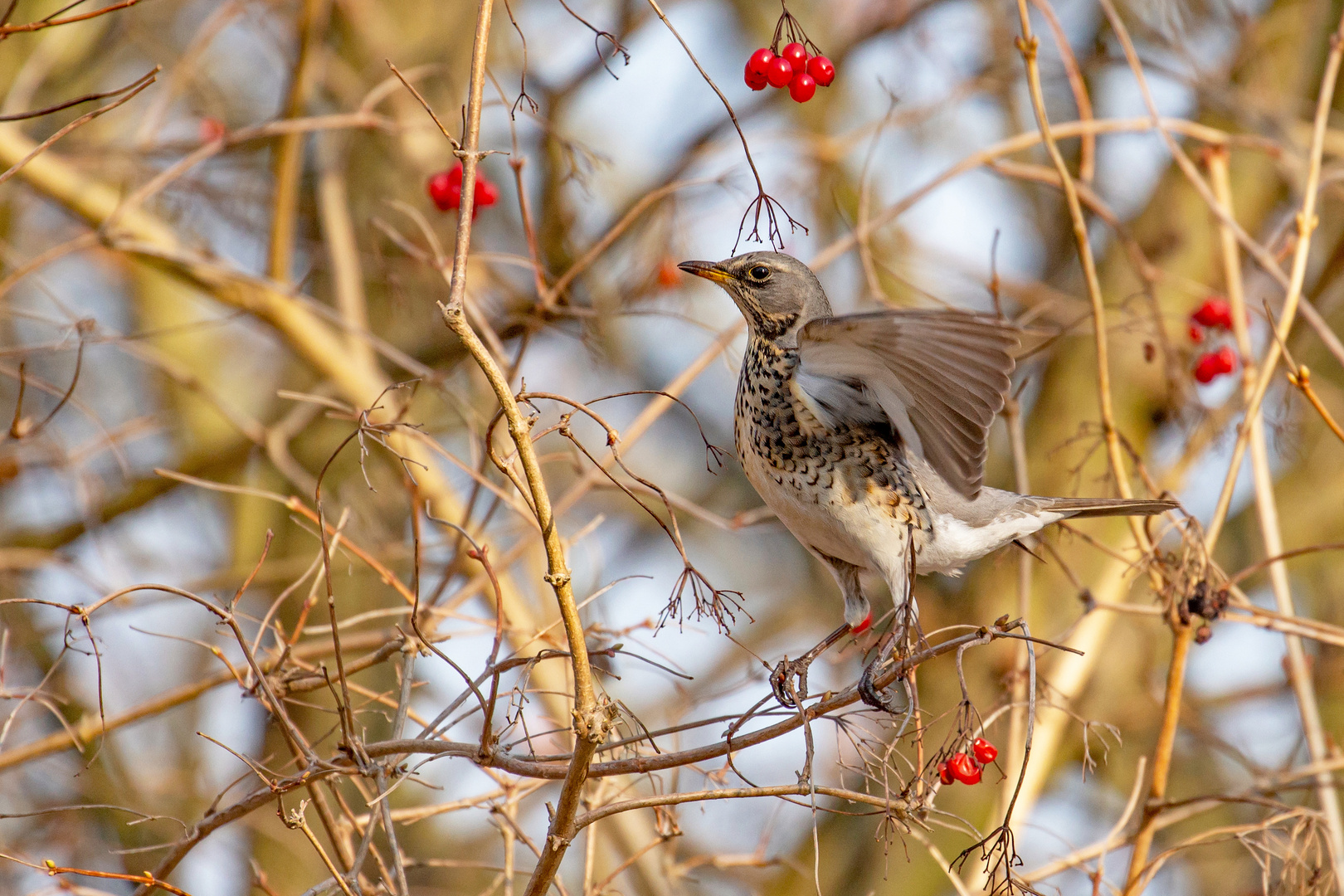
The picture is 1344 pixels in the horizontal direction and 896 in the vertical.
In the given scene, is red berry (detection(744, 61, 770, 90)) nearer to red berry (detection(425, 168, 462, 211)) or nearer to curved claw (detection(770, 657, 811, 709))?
curved claw (detection(770, 657, 811, 709))

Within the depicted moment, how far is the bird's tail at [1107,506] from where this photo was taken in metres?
2.86

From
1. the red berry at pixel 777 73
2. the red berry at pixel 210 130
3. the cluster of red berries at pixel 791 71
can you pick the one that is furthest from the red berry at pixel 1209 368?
the red berry at pixel 210 130

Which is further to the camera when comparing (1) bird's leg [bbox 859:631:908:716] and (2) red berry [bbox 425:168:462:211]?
(2) red berry [bbox 425:168:462:211]

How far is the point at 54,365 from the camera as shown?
6980 millimetres

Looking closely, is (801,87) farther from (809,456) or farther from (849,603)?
(849,603)

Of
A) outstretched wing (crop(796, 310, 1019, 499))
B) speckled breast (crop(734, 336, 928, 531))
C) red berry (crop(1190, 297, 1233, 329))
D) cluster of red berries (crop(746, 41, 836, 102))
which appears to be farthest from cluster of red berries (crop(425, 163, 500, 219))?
red berry (crop(1190, 297, 1233, 329))

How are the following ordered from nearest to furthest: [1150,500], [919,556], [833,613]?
[1150,500], [919,556], [833,613]

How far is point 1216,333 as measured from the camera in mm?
3910

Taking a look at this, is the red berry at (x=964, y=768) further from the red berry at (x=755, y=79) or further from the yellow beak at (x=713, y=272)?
the yellow beak at (x=713, y=272)

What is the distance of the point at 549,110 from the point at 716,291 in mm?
1698

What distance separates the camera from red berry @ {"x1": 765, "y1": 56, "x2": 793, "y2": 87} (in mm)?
2490

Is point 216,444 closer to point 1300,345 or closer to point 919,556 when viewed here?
point 919,556

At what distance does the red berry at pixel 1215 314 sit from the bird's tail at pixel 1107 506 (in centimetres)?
89

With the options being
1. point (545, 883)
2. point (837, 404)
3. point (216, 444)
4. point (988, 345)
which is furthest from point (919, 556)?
point (216, 444)
